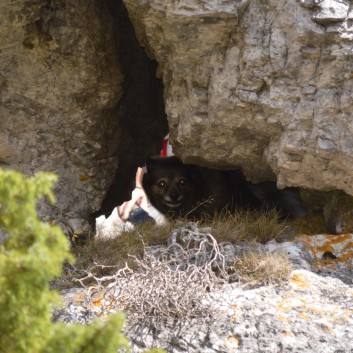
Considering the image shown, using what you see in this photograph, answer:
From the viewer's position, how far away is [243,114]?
16.0ft

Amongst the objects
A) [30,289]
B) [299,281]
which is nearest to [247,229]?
[299,281]

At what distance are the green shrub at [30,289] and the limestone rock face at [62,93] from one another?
9.79ft

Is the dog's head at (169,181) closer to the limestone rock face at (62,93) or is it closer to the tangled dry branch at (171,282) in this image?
the limestone rock face at (62,93)

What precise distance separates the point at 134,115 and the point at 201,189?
96cm

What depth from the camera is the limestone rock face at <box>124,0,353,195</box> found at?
436 centimetres

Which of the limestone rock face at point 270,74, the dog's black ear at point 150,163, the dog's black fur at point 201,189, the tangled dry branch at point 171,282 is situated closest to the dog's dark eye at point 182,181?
the dog's black fur at point 201,189

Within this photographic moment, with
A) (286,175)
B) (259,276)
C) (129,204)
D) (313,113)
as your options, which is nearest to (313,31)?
(313,113)

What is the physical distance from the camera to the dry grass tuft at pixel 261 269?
437 centimetres

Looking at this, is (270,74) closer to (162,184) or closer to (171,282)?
(171,282)

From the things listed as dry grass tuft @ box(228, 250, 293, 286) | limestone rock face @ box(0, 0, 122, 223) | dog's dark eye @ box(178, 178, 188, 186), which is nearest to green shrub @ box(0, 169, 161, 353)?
dry grass tuft @ box(228, 250, 293, 286)

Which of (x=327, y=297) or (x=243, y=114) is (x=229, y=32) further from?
(x=327, y=297)

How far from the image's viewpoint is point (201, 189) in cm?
711

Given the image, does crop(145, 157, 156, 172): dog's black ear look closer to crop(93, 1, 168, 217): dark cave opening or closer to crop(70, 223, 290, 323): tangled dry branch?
crop(93, 1, 168, 217): dark cave opening

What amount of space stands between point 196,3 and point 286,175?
125cm
